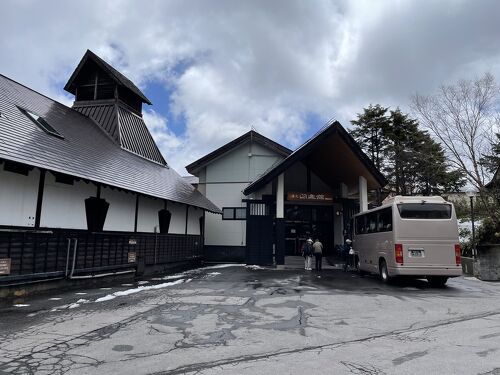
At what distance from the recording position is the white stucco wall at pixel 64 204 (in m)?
10.7

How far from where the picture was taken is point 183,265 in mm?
20562

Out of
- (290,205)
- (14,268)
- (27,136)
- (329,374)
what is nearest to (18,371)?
(329,374)

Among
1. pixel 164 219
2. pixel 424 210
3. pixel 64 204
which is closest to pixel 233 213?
pixel 164 219

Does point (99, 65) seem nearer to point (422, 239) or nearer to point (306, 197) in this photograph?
point (306, 197)

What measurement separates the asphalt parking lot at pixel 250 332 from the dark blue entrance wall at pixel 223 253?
13963mm

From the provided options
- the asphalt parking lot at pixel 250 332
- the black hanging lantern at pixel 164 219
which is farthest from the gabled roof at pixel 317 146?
the asphalt parking lot at pixel 250 332

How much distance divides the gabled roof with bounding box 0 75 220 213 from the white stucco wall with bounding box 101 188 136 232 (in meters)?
0.71

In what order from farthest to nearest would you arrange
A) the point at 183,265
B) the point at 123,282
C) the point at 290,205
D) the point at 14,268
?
the point at 290,205 < the point at 183,265 < the point at 123,282 < the point at 14,268

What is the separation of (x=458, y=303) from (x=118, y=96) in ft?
61.8

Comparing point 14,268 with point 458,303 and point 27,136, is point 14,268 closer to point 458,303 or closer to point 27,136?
point 27,136

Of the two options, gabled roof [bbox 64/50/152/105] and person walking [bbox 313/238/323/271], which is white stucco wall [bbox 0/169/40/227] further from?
gabled roof [bbox 64/50/152/105]

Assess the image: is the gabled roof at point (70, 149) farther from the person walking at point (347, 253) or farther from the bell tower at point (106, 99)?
the person walking at point (347, 253)

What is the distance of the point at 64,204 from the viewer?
1142 centimetres

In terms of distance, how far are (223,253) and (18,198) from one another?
16.6m
